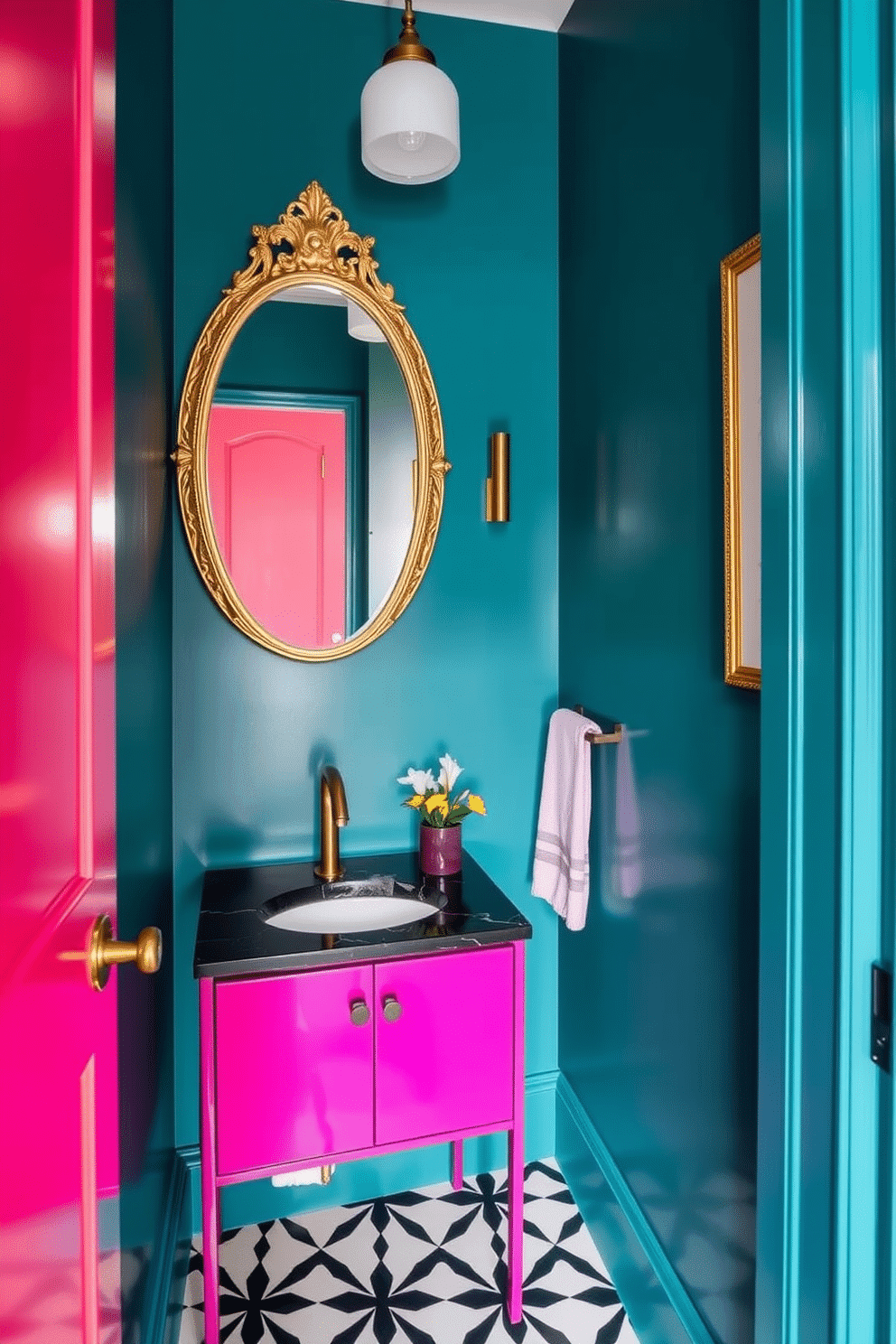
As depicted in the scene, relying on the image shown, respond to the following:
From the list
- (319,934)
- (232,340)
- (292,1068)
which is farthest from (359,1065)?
(232,340)

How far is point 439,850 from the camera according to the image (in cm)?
193

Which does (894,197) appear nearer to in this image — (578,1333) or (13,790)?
(13,790)

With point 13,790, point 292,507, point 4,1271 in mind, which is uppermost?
point 292,507

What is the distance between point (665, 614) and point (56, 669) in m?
1.14

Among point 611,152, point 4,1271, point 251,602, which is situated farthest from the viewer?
point 251,602

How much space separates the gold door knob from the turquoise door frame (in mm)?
690

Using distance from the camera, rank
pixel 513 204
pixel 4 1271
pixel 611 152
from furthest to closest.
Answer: pixel 513 204
pixel 611 152
pixel 4 1271

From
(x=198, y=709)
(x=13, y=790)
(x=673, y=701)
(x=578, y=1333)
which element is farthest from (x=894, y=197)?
(x=578, y=1333)

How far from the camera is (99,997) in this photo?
863 mm

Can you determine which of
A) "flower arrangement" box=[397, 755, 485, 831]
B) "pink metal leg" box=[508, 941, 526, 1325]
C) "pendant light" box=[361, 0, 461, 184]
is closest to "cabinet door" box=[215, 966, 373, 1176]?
"pink metal leg" box=[508, 941, 526, 1325]

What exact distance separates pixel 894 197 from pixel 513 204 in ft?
4.72

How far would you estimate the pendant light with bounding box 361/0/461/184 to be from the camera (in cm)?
165

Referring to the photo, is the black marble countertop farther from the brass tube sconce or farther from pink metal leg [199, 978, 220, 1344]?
the brass tube sconce

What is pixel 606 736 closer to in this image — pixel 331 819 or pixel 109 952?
pixel 331 819
